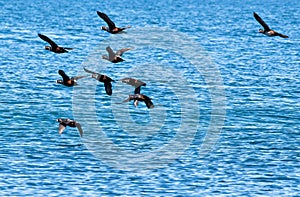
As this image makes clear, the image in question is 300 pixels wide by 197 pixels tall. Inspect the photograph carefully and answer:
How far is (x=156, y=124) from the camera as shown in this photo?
72.2 metres

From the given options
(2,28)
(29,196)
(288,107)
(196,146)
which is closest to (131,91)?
(288,107)

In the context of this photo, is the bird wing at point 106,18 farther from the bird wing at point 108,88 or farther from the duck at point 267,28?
the duck at point 267,28

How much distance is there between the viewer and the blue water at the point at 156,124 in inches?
2201

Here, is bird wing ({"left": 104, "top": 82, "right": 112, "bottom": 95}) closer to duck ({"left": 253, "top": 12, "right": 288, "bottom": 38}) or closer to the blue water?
the blue water

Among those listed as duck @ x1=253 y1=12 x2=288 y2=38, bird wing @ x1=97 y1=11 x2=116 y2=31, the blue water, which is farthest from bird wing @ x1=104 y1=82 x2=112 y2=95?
duck @ x1=253 y1=12 x2=288 y2=38

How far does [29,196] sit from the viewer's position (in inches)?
2074

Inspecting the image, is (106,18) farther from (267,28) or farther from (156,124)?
(156,124)

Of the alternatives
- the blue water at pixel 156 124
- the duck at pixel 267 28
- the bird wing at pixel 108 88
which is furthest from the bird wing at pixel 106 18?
the blue water at pixel 156 124

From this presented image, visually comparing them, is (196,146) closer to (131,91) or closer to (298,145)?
(298,145)

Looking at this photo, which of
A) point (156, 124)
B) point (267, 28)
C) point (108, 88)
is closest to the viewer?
point (108, 88)

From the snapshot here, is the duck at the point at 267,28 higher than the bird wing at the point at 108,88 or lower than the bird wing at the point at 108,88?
higher

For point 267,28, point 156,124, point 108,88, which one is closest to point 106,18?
point 108,88

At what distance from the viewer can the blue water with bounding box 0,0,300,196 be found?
5591cm

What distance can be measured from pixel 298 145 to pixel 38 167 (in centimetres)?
1711
